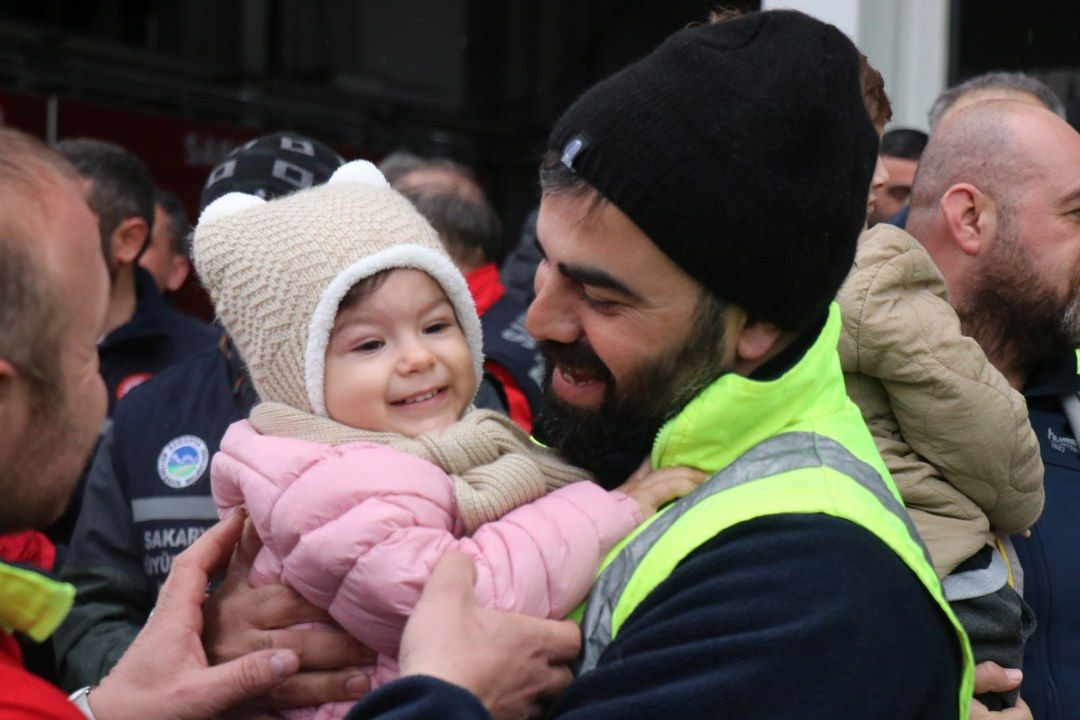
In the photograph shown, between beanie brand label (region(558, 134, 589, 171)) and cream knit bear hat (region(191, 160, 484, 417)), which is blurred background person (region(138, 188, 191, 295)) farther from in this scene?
beanie brand label (region(558, 134, 589, 171))

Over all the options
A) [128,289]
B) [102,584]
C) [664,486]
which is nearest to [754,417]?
[664,486]

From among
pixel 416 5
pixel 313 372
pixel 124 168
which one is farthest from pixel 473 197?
pixel 416 5

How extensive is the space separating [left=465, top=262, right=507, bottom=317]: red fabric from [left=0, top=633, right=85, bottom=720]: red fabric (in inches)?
99.9

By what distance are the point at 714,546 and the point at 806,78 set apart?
69 centimetres

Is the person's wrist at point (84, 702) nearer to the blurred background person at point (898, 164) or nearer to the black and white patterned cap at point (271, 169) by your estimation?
the black and white patterned cap at point (271, 169)

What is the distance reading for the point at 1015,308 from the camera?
278 cm

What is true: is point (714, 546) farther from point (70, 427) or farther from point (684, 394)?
point (70, 427)

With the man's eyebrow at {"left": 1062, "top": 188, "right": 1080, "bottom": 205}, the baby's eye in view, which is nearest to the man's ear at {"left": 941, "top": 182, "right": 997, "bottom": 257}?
the man's eyebrow at {"left": 1062, "top": 188, "right": 1080, "bottom": 205}

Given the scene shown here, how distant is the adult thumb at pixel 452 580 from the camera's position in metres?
1.69

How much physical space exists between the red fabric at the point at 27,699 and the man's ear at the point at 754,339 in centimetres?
108

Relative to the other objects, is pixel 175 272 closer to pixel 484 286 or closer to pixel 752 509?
pixel 484 286

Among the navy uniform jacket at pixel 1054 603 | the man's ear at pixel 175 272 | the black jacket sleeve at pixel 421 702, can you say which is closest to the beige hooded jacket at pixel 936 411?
the navy uniform jacket at pixel 1054 603

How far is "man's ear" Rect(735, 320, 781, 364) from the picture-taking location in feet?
6.20

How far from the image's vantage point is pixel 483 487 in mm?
1939
